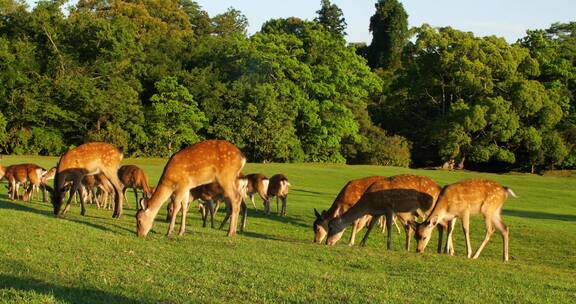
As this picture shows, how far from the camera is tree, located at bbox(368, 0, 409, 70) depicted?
241 ft

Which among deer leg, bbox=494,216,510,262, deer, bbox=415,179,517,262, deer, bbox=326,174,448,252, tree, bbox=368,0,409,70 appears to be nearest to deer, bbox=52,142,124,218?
deer, bbox=326,174,448,252

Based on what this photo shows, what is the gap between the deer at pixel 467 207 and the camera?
42.0 ft

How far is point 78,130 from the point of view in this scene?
169ft

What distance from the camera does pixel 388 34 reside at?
2889 inches

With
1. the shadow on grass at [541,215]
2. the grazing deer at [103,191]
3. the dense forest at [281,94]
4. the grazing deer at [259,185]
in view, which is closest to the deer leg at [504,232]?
the grazing deer at [259,185]

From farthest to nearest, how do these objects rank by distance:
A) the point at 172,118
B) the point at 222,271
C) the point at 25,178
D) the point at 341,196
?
the point at 172,118
the point at 25,178
the point at 341,196
the point at 222,271

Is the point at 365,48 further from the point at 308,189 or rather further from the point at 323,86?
the point at 308,189

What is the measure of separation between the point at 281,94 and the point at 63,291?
1935 inches

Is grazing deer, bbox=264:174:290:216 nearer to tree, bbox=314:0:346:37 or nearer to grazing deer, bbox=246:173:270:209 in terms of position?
grazing deer, bbox=246:173:270:209

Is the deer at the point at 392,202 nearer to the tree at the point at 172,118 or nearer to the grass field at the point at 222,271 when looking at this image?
the grass field at the point at 222,271

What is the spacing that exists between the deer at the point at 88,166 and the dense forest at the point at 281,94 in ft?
118

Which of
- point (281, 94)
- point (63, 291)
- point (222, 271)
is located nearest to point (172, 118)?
point (281, 94)

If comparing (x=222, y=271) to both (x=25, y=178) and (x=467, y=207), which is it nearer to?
(x=467, y=207)

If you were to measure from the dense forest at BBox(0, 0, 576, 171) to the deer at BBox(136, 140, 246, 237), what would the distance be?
38.9 metres
